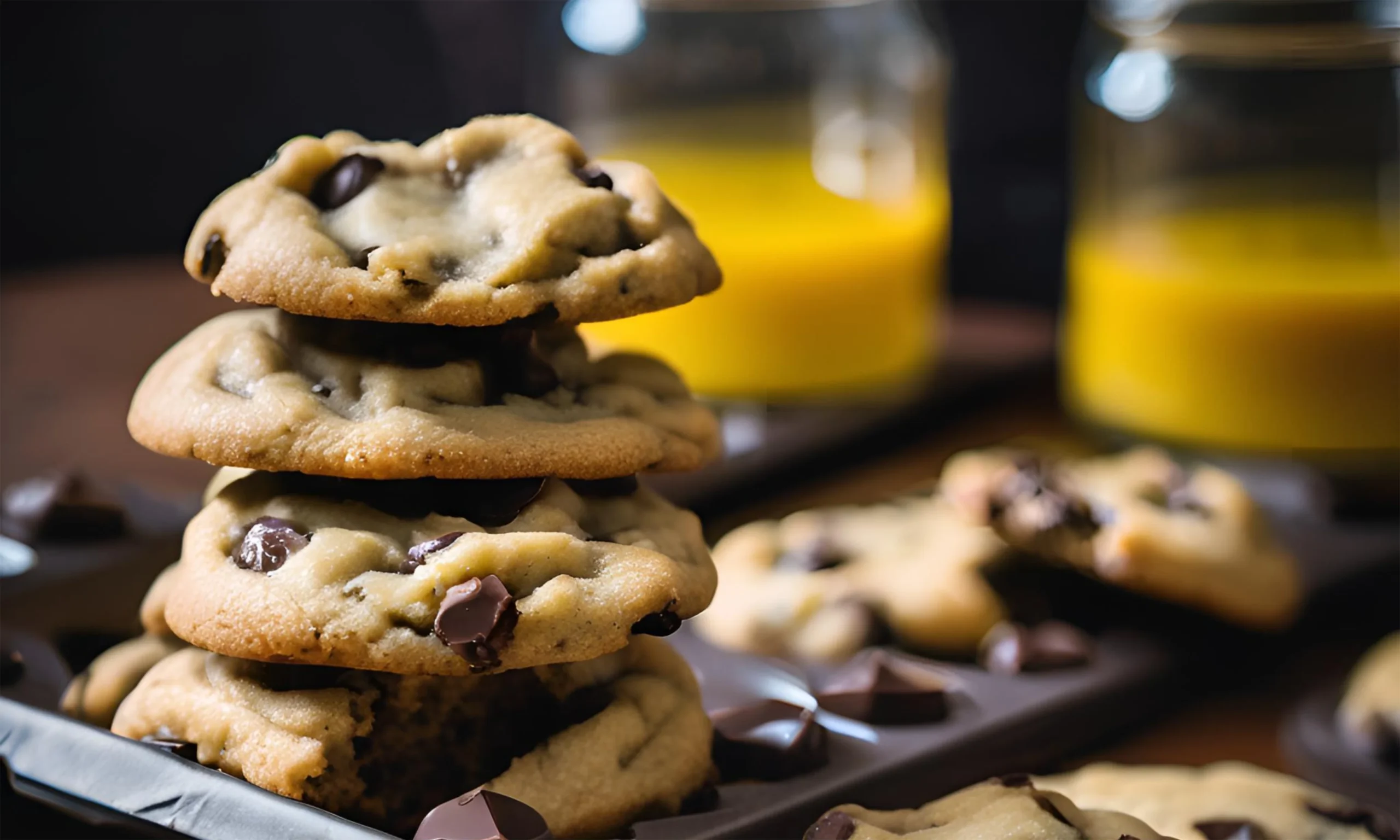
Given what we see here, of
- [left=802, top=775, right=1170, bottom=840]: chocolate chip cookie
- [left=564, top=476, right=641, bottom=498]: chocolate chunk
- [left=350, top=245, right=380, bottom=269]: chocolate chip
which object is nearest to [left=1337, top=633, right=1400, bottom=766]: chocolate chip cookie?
[left=802, top=775, right=1170, bottom=840]: chocolate chip cookie

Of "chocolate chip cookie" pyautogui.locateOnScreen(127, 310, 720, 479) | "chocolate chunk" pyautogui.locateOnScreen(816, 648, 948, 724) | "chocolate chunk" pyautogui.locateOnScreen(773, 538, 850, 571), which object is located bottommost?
"chocolate chunk" pyautogui.locateOnScreen(773, 538, 850, 571)

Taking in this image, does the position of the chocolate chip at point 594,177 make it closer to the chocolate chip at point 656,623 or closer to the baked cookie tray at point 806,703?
the chocolate chip at point 656,623

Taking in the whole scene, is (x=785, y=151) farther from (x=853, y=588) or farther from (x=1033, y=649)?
(x=1033, y=649)

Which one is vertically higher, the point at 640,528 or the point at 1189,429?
the point at 640,528

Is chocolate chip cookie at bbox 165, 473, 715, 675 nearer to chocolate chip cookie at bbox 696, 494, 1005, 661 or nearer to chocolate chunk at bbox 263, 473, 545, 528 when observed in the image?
chocolate chunk at bbox 263, 473, 545, 528


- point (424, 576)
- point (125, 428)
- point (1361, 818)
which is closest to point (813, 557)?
point (1361, 818)

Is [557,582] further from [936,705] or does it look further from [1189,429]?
[1189,429]

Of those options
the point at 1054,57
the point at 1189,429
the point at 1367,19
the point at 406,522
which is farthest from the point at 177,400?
the point at 1054,57
